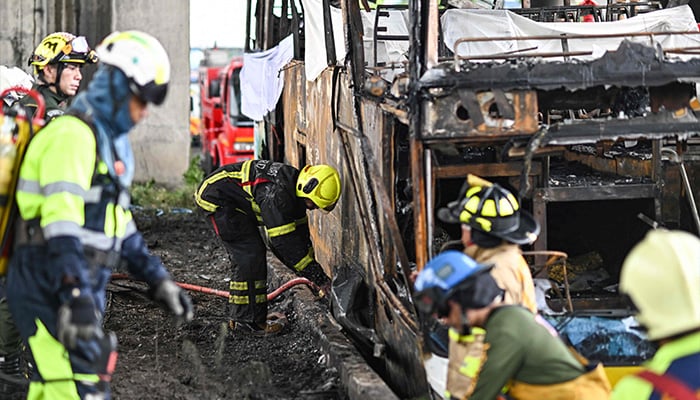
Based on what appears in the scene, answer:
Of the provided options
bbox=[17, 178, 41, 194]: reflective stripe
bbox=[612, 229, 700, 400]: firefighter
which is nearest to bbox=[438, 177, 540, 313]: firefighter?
bbox=[612, 229, 700, 400]: firefighter

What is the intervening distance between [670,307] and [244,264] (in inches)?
233

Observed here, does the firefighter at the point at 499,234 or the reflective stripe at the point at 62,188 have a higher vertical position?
the reflective stripe at the point at 62,188

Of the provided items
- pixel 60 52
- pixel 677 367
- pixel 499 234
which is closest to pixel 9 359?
pixel 60 52

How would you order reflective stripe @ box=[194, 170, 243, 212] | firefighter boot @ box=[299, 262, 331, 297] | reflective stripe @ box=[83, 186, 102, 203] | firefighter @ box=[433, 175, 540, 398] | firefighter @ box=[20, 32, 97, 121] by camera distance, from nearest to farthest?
reflective stripe @ box=[83, 186, 102, 203] → firefighter @ box=[433, 175, 540, 398] → firefighter @ box=[20, 32, 97, 121] → reflective stripe @ box=[194, 170, 243, 212] → firefighter boot @ box=[299, 262, 331, 297]

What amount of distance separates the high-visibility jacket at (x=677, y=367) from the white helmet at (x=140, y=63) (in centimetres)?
243

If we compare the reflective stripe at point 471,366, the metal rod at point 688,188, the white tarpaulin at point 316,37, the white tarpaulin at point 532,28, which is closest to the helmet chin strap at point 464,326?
the reflective stripe at point 471,366

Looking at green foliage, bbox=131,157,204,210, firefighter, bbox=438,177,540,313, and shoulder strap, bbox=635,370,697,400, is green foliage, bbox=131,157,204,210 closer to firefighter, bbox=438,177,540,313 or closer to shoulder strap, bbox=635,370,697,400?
firefighter, bbox=438,177,540,313

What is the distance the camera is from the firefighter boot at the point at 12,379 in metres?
6.61

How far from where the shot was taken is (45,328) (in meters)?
4.52

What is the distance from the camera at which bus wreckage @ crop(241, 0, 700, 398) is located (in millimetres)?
5707

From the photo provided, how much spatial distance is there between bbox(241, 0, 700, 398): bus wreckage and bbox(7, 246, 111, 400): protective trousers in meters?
2.00

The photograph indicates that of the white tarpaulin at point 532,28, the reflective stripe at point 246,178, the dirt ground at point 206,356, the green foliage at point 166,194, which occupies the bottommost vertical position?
the dirt ground at point 206,356

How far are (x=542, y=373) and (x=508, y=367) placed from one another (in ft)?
0.60

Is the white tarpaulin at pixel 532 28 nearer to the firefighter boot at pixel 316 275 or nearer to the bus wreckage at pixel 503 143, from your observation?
the bus wreckage at pixel 503 143
